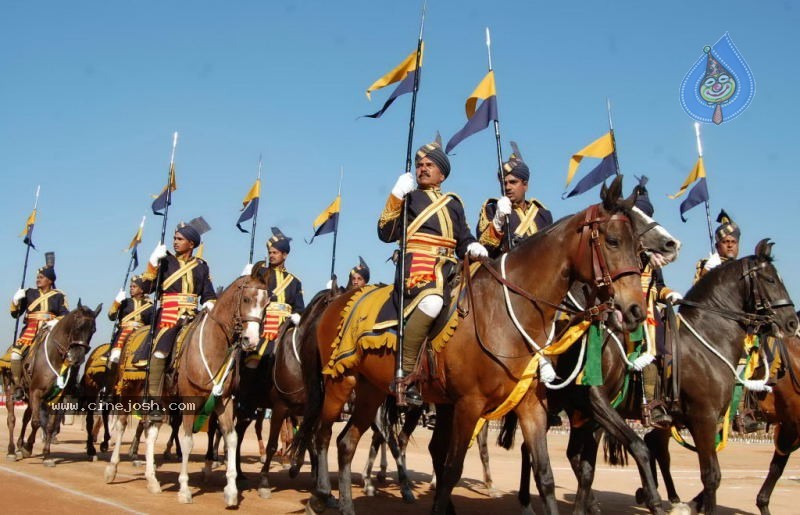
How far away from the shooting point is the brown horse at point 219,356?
10.7 metres

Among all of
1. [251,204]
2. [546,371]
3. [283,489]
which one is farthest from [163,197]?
[546,371]

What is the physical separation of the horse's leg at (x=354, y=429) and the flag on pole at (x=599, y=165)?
4.20 m

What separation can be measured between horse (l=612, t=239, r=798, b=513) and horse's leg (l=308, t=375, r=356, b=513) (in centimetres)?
391

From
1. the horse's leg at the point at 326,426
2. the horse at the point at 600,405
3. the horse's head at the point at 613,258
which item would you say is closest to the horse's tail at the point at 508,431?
the horse at the point at 600,405

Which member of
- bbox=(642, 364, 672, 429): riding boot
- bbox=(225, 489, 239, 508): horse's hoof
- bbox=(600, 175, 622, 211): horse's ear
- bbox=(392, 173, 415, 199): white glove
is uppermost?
bbox=(392, 173, 415, 199): white glove

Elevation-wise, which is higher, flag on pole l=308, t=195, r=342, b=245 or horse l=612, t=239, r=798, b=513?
flag on pole l=308, t=195, r=342, b=245

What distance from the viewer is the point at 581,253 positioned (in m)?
6.71

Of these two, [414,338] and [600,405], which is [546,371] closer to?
[600,405]

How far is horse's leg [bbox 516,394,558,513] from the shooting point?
680cm

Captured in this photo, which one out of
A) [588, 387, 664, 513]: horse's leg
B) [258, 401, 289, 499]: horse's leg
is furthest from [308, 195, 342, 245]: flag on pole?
[588, 387, 664, 513]: horse's leg

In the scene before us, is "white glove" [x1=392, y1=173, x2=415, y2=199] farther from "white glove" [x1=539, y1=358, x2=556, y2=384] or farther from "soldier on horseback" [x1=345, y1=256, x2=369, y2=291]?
"soldier on horseback" [x1=345, y1=256, x2=369, y2=291]

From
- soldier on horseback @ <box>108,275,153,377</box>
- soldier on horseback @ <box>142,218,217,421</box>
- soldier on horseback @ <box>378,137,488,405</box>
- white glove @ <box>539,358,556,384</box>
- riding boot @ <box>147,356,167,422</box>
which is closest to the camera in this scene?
white glove @ <box>539,358,556,384</box>

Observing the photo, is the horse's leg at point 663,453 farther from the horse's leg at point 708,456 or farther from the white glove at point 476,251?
the white glove at point 476,251

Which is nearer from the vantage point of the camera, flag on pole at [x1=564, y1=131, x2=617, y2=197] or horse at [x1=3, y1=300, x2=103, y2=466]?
flag on pole at [x1=564, y1=131, x2=617, y2=197]
